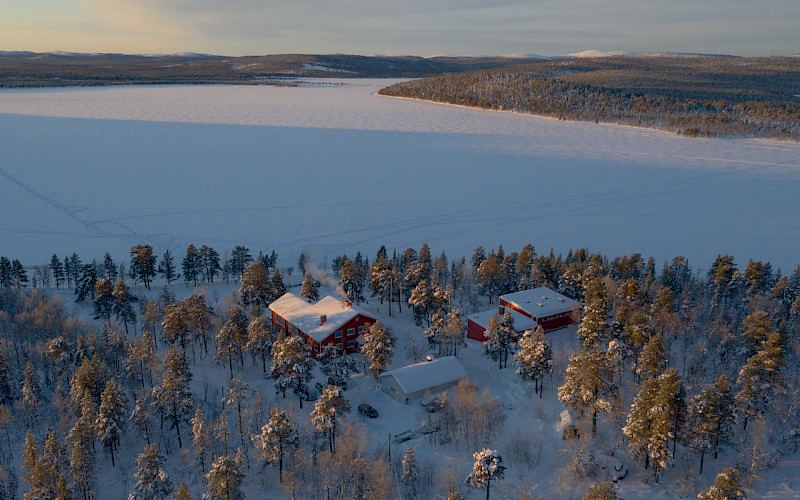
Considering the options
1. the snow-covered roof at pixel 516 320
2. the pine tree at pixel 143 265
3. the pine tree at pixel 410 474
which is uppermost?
the pine tree at pixel 143 265

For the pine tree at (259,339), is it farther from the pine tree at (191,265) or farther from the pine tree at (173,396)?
the pine tree at (191,265)

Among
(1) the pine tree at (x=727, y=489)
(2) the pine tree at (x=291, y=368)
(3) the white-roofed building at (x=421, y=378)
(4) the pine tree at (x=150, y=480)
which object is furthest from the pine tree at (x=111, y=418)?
(1) the pine tree at (x=727, y=489)

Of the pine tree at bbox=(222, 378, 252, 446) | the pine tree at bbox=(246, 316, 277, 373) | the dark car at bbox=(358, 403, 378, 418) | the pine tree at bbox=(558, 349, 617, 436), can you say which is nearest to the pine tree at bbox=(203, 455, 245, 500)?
the pine tree at bbox=(222, 378, 252, 446)

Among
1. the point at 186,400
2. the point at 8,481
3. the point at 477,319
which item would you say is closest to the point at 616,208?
the point at 477,319

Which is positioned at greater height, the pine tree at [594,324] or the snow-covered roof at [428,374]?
the pine tree at [594,324]

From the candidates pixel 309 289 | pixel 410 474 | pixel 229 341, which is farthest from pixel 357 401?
pixel 309 289

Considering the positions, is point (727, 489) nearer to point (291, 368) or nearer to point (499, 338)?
point (499, 338)
